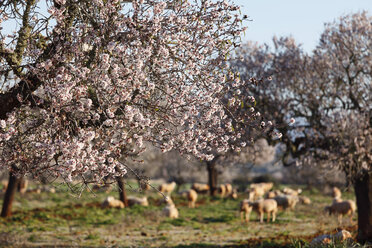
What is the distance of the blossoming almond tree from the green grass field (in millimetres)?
6736

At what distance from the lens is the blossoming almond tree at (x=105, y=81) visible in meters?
8.38

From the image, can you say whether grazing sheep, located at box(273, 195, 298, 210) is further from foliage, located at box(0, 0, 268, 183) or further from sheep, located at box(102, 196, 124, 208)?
foliage, located at box(0, 0, 268, 183)

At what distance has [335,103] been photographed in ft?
59.2

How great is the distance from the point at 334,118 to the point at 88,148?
1222cm

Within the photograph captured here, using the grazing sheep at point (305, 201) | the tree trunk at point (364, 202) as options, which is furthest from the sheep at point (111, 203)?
the tree trunk at point (364, 202)

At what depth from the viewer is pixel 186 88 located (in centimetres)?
930

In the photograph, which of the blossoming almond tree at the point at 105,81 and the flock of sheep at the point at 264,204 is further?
the flock of sheep at the point at 264,204

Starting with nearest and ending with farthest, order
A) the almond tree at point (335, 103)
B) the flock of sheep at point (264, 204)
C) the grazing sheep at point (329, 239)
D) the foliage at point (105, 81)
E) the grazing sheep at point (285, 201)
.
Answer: the foliage at point (105, 81) < the grazing sheep at point (329, 239) < the almond tree at point (335, 103) < the flock of sheep at point (264, 204) < the grazing sheep at point (285, 201)

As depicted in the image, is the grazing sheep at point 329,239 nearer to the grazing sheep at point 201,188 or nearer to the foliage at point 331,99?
the foliage at point 331,99

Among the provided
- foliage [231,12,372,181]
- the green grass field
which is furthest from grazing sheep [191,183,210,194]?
foliage [231,12,372,181]

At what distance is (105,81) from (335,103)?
12821mm

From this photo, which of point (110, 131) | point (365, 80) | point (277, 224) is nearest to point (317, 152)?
point (365, 80)

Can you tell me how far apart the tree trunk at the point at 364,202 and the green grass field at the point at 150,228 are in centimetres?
130

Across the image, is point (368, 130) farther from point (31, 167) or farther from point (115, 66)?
point (31, 167)
